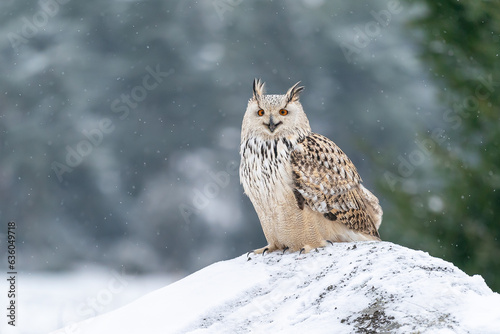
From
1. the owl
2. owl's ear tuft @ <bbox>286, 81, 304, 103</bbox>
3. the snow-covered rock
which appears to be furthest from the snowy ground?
the snow-covered rock

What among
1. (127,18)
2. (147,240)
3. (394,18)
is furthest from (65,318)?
(394,18)

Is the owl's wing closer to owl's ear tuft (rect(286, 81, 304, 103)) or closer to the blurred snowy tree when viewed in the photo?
owl's ear tuft (rect(286, 81, 304, 103))

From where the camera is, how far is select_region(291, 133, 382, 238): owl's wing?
4.41 m

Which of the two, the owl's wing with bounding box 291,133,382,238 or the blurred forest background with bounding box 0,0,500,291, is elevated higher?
the blurred forest background with bounding box 0,0,500,291

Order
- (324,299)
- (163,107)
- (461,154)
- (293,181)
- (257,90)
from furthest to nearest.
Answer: (163,107)
(461,154)
(257,90)
(293,181)
(324,299)

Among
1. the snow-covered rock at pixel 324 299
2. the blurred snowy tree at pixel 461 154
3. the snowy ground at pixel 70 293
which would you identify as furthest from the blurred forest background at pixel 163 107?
the snow-covered rock at pixel 324 299

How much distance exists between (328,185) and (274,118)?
635 millimetres

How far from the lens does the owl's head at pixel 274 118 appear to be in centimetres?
451

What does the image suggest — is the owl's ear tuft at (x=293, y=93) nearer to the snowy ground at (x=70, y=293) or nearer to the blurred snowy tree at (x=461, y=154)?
the blurred snowy tree at (x=461, y=154)

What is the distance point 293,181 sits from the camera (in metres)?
4.39

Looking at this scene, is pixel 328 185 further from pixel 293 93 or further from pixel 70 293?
pixel 70 293

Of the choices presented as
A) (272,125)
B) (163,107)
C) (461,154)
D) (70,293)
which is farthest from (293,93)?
(70,293)

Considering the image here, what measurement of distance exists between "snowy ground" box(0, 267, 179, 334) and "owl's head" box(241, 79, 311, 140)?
21.0 ft

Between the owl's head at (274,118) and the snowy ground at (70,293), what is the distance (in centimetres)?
639
